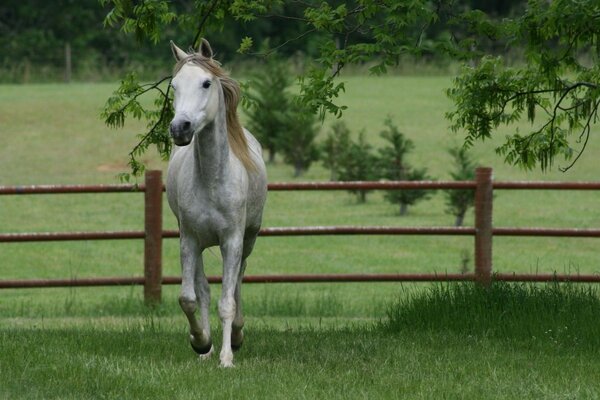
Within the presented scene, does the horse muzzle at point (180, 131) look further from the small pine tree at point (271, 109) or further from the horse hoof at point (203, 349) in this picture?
the small pine tree at point (271, 109)

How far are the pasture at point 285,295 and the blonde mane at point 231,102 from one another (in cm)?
99

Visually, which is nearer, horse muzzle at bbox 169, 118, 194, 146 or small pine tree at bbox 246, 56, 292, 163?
horse muzzle at bbox 169, 118, 194, 146

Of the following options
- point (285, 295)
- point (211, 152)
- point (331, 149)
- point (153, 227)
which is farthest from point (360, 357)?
point (331, 149)

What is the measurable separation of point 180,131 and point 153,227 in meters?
4.63

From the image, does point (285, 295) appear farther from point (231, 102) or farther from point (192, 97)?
point (192, 97)

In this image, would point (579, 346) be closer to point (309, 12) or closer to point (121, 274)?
point (309, 12)

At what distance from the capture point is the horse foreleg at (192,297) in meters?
8.28

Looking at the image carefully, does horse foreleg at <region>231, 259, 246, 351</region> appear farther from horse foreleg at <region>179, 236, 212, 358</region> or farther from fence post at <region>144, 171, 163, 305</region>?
fence post at <region>144, 171, 163, 305</region>

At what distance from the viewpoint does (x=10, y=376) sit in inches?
296

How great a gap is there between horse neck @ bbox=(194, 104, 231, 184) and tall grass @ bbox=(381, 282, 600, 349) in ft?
7.61

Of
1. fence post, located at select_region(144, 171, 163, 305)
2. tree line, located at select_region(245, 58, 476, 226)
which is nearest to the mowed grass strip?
fence post, located at select_region(144, 171, 163, 305)

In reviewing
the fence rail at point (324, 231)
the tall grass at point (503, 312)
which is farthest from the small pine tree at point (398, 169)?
the tall grass at point (503, 312)

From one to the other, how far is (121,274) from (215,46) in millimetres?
34791

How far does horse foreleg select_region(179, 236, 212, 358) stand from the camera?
8281 mm
